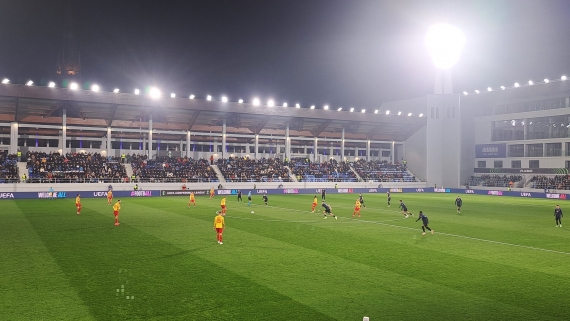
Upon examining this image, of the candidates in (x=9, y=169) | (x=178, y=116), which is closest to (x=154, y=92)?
(x=178, y=116)

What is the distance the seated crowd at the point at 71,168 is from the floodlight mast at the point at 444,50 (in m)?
52.6

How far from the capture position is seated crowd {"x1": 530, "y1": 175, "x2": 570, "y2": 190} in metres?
63.9

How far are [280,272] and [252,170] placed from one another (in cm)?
5500

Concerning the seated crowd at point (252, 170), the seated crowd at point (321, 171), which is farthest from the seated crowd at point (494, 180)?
the seated crowd at point (252, 170)

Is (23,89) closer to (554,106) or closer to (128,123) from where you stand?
(128,123)

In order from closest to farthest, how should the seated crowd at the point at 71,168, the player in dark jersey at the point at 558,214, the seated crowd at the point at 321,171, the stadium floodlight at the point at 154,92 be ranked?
1. the player in dark jersey at the point at 558,214
2. the seated crowd at the point at 71,168
3. the stadium floodlight at the point at 154,92
4. the seated crowd at the point at 321,171

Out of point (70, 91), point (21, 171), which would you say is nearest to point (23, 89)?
point (70, 91)

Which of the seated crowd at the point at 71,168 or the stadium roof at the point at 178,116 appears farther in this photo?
the stadium roof at the point at 178,116

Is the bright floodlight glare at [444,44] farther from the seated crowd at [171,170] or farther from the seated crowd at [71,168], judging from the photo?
the seated crowd at [71,168]

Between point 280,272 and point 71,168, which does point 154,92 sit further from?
point 280,272

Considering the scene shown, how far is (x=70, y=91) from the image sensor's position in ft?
184

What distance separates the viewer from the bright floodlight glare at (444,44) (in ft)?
235

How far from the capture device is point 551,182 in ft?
220

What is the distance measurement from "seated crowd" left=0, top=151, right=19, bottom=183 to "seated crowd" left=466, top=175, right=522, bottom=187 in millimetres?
69816
